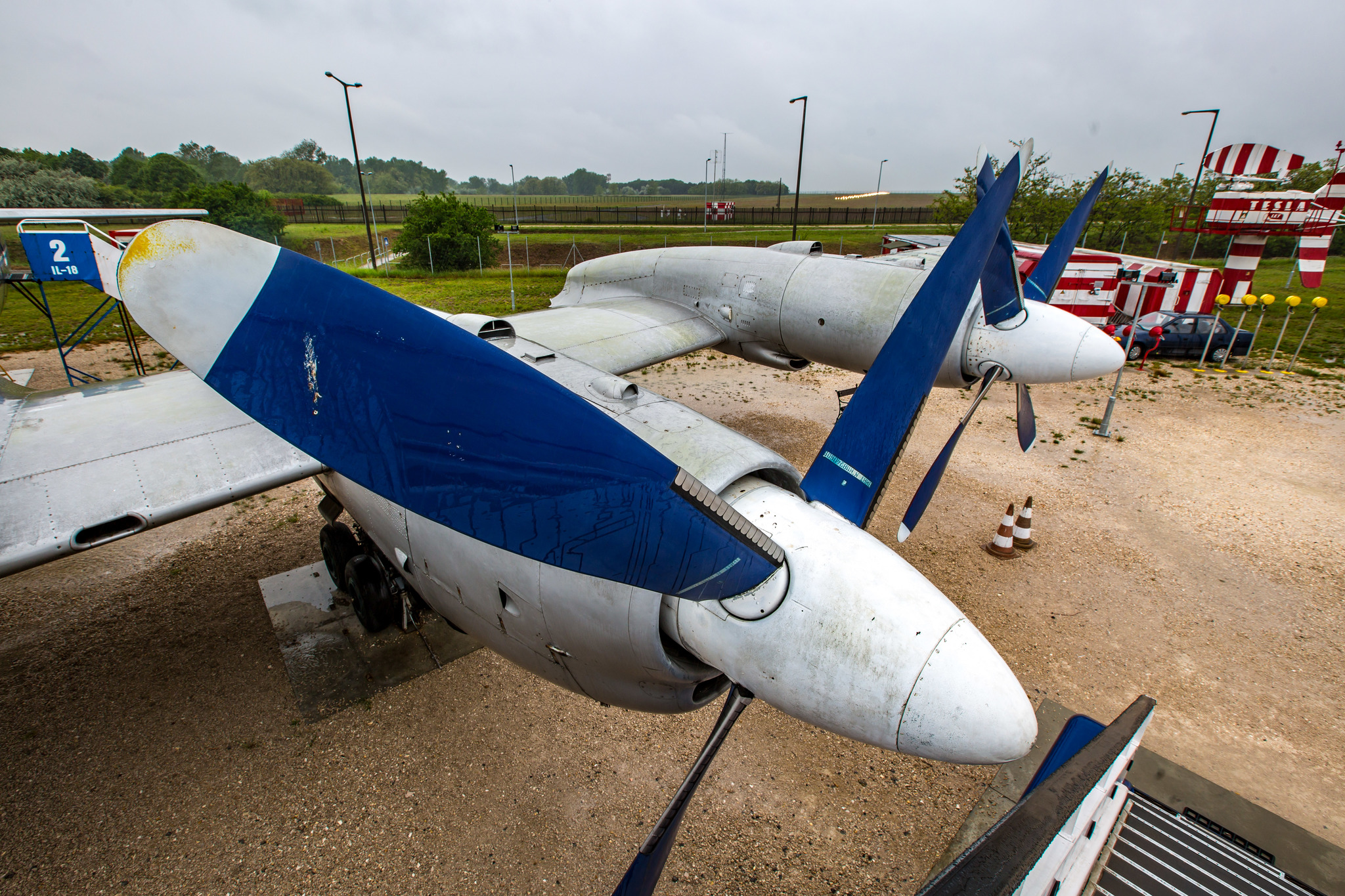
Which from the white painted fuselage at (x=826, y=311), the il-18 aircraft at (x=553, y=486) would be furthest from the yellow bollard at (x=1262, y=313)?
the il-18 aircraft at (x=553, y=486)

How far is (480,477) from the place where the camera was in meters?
1.88

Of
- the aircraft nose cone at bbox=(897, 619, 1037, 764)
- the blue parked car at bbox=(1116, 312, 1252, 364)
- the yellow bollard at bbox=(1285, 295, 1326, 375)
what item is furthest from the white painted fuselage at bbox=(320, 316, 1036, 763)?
the blue parked car at bbox=(1116, 312, 1252, 364)

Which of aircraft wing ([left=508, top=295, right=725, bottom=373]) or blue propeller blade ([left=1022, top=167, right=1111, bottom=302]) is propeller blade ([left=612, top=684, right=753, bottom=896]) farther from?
blue propeller blade ([left=1022, top=167, right=1111, bottom=302])

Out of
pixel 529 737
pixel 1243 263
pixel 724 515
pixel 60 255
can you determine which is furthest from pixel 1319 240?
pixel 60 255

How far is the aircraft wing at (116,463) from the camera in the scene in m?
3.18

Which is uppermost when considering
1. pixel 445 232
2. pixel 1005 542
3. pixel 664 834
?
pixel 445 232

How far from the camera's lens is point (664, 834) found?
2334 mm

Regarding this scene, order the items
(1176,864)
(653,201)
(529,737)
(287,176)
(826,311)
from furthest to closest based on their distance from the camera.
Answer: (653,201), (287,176), (826,311), (529,737), (1176,864)

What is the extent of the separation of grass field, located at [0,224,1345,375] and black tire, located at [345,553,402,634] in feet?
43.7

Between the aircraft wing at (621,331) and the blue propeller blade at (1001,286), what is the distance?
394 centimetres

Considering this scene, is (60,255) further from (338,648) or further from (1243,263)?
(1243,263)

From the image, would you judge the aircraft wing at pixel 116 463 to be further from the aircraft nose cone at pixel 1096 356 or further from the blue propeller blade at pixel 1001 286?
the aircraft nose cone at pixel 1096 356

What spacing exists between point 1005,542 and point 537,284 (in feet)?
78.0

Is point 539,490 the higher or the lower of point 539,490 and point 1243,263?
the lower
